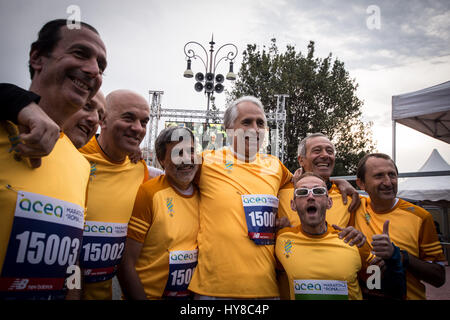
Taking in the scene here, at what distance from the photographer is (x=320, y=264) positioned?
206 centimetres

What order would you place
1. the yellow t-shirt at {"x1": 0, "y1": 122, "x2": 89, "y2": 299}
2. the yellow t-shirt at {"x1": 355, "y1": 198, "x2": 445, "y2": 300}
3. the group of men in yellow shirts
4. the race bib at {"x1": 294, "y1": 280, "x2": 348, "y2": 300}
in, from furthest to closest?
the yellow t-shirt at {"x1": 355, "y1": 198, "x2": 445, "y2": 300} → the race bib at {"x1": 294, "y1": 280, "x2": 348, "y2": 300} → the group of men in yellow shirts → the yellow t-shirt at {"x1": 0, "y1": 122, "x2": 89, "y2": 299}

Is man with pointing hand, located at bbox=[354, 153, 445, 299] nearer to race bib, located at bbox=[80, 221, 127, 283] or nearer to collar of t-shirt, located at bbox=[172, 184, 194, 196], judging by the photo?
collar of t-shirt, located at bbox=[172, 184, 194, 196]

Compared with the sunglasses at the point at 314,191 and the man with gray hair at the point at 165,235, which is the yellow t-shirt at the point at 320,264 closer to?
the sunglasses at the point at 314,191

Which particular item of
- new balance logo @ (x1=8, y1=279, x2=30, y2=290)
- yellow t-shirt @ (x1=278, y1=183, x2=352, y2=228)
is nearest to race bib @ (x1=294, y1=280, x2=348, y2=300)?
yellow t-shirt @ (x1=278, y1=183, x2=352, y2=228)

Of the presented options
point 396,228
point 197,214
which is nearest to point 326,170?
point 396,228

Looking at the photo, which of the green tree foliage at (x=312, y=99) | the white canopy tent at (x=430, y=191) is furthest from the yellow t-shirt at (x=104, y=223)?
the green tree foliage at (x=312, y=99)

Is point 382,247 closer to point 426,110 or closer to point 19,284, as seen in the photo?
point 19,284

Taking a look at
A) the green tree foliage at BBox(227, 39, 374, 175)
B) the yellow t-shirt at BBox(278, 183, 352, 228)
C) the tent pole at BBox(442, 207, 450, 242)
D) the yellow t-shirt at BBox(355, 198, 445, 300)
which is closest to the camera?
the yellow t-shirt at BBox(355, 198, 445, 300)

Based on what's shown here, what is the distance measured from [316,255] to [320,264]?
0.07m

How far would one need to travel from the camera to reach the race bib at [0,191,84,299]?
117cm

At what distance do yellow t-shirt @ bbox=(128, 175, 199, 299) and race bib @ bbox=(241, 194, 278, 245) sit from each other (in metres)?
0.47

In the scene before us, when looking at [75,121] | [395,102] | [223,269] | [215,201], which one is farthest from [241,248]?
[395,102]

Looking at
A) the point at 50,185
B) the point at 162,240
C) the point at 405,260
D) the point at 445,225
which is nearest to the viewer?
the point at 50,185
